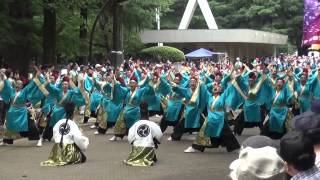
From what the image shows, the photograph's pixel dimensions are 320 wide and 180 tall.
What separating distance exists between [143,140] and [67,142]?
128 centimetres

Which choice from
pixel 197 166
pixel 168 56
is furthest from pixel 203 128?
pixel 168 56

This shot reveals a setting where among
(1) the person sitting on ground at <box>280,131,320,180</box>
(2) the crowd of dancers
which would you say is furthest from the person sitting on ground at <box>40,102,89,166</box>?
(1) the person sitting on ground at <box>280,131,320,180</box>

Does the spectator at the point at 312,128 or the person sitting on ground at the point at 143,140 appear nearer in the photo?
the spectator at the point at 312,128

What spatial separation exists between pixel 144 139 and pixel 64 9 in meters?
15.1

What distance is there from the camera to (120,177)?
9.41m

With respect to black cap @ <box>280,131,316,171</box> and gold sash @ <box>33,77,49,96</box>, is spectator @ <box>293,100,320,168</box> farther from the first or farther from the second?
gold sash @ <box>33,77,49,96</box>

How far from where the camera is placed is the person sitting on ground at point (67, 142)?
34.0 ft

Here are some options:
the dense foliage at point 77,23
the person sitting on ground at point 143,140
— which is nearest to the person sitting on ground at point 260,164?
the person sitting on ground at point 143,140

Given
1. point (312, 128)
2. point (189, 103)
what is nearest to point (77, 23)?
point (189, 103)

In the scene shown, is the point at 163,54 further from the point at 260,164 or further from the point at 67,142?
the point at 260,164

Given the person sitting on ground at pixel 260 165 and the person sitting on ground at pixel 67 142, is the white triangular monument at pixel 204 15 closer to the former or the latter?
the person sitting on ground at pixel 67 142

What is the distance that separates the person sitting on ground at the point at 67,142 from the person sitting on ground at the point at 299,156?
730cm

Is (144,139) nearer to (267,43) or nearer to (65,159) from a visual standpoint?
(65,159)

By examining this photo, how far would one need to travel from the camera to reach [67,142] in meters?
10.5
